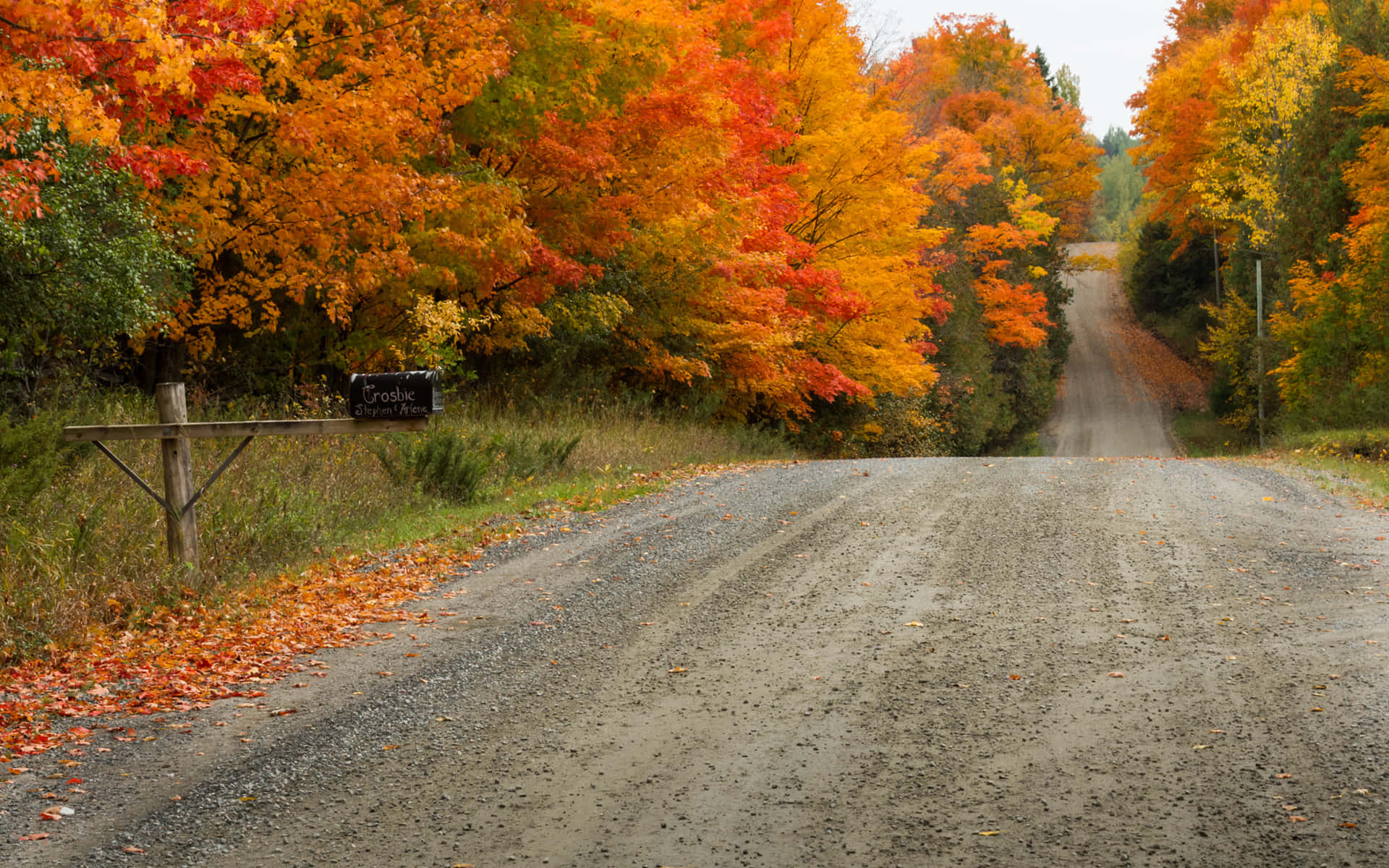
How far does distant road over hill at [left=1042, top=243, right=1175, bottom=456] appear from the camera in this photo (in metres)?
40.9

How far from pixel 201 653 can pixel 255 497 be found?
357 cm

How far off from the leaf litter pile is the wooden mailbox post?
2.39ft

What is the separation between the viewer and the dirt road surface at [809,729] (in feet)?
13.6

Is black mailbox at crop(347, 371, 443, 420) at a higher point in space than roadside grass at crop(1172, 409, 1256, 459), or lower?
higher

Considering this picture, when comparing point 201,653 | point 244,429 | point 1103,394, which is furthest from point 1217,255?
point 201,653

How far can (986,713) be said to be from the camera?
5.43 meters

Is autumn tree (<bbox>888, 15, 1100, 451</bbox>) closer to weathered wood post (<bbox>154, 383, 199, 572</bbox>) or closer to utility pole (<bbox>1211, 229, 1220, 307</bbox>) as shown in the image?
utility pole (<bbox>1211, 229, 1220, 307</bbox>)

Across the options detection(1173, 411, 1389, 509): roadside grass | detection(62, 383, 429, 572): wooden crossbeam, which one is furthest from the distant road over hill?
detection(62, 383, 429, 572): wooden crossbeam

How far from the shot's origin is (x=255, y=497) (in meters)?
10.1

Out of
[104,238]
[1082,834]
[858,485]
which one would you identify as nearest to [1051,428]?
[858,485]

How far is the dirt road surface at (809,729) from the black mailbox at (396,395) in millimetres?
1444

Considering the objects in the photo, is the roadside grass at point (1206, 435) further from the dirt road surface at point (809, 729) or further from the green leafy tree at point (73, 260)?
the green leafy tree at point (73, 260)

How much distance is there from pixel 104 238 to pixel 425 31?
5.03m

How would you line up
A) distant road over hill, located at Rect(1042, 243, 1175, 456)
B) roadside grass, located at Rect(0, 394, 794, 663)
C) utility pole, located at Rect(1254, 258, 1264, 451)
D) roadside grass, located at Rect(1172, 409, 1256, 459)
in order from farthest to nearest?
distant road over hill, located at Rect(1042, 243, 1175, 456), roadside grass, located at Rect(1172, 409, 1256, 459), utility pole, located at Rect(1254, 258, 1264, 451), roadside grass, located at Rect(0, 394, 794, 663)
